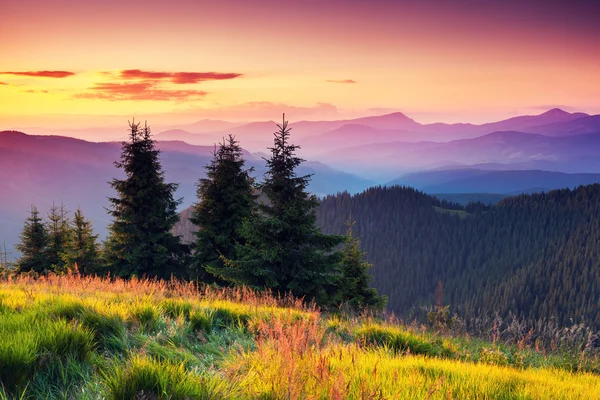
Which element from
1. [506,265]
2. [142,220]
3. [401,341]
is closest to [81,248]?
[142,220]

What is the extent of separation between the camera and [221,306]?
6.62 meters

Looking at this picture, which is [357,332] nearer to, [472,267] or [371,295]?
[371,295]

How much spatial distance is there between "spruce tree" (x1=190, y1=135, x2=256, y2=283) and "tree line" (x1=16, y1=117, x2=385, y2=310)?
57 millimetres

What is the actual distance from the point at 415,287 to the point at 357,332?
165180 mm

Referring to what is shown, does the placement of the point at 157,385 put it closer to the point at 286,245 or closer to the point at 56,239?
the point at 286,245

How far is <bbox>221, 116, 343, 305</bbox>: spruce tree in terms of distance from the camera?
16.1 m

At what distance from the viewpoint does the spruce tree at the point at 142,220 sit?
880 inches

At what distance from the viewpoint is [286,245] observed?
16.6m

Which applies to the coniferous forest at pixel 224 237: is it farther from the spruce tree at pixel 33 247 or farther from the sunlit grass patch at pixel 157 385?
the sunlit grass patch at pixel 157 385

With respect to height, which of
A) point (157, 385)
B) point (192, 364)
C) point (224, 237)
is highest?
point (157, 385)

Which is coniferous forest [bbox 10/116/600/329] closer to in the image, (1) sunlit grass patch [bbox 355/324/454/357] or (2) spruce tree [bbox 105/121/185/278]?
(2) spruce tree [bbox 105/121/185/278]

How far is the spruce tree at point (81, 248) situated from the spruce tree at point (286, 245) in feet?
49.5

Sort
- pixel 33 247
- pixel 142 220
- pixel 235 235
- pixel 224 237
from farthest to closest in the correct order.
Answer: pixel 33 247
pixel 142 220
pixel 235 235
pixel 224 237

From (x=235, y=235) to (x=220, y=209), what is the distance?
1732 mm
